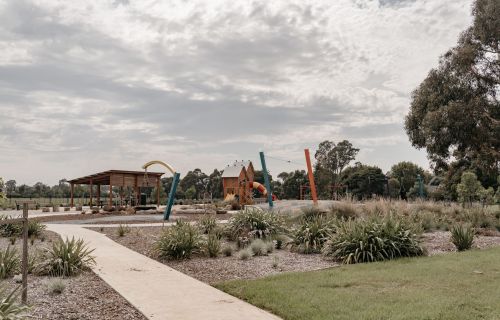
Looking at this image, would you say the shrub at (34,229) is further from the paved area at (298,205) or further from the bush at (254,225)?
the paved area at (298,205)

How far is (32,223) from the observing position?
15008 millimetres

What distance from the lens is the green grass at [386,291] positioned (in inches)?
241

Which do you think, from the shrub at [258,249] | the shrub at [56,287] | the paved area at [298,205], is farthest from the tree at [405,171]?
the shrub at [56,287]

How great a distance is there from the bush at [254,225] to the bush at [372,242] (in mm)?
2891

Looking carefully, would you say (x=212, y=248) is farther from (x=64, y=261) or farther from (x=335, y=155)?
(x=335, y=155)

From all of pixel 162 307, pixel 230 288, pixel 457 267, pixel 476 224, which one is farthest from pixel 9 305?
pixel 476 224

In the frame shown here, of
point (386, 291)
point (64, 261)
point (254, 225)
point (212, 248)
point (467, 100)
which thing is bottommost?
point (386, 291)

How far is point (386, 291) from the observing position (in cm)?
720

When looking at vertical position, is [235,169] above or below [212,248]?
above

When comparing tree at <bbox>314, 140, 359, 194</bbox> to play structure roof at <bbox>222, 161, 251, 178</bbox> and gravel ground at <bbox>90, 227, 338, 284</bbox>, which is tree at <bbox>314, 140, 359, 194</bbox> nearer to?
play structure roof at <bbox>222, 161, 251, 178</bbox>

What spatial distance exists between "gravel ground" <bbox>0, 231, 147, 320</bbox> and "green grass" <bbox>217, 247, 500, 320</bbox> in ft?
5.92

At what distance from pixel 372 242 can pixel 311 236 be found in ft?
6.59

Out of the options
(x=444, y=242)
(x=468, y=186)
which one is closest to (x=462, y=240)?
(x=444, y=242)

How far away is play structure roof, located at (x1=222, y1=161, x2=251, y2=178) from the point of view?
48922mm
